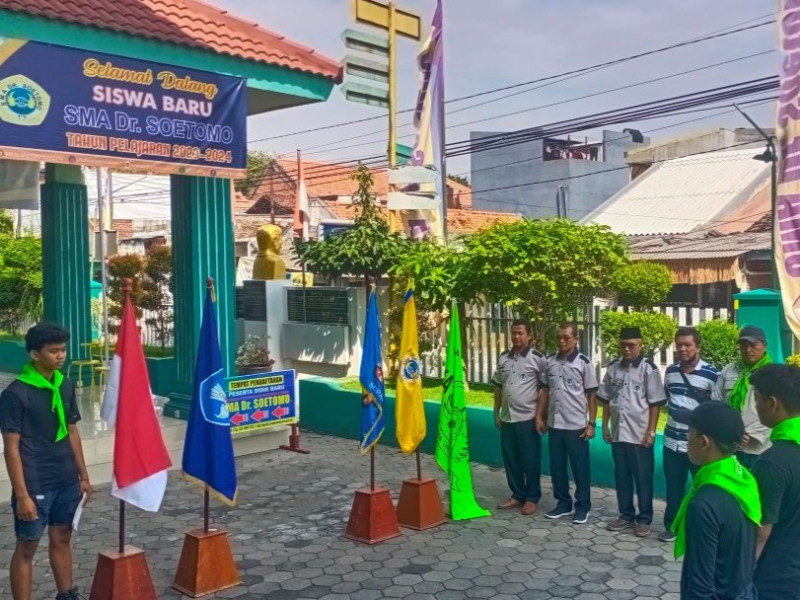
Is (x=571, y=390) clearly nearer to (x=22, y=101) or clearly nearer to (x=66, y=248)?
(x=22, y=101)

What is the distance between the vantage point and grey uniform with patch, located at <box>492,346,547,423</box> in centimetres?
661

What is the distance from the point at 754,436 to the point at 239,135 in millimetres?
5508

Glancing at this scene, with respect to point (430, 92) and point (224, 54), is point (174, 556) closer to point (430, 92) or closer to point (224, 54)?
point (224, 54)

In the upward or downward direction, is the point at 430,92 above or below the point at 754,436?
above

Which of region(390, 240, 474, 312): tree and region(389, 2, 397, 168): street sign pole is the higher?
region(389, 2, 397, 168): street sign pole

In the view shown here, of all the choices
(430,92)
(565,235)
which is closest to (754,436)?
(565,235)

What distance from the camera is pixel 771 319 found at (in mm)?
7547

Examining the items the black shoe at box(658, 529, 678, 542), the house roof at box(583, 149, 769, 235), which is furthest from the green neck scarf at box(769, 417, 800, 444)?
the house roof at box(583, 149, 769, 235)

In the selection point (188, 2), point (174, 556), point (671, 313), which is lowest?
point (174, 556)

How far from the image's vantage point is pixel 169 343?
1540 cm

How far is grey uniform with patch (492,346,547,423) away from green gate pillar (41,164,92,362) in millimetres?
6784

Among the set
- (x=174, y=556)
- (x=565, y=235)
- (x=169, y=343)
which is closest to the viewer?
(x=174, y=556)

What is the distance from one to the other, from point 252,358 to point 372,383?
18.1 feet

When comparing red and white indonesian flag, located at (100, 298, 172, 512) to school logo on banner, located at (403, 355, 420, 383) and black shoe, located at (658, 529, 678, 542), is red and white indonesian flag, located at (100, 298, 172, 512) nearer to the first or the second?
school logo on banner, located at (403, 355, 420, 383)
